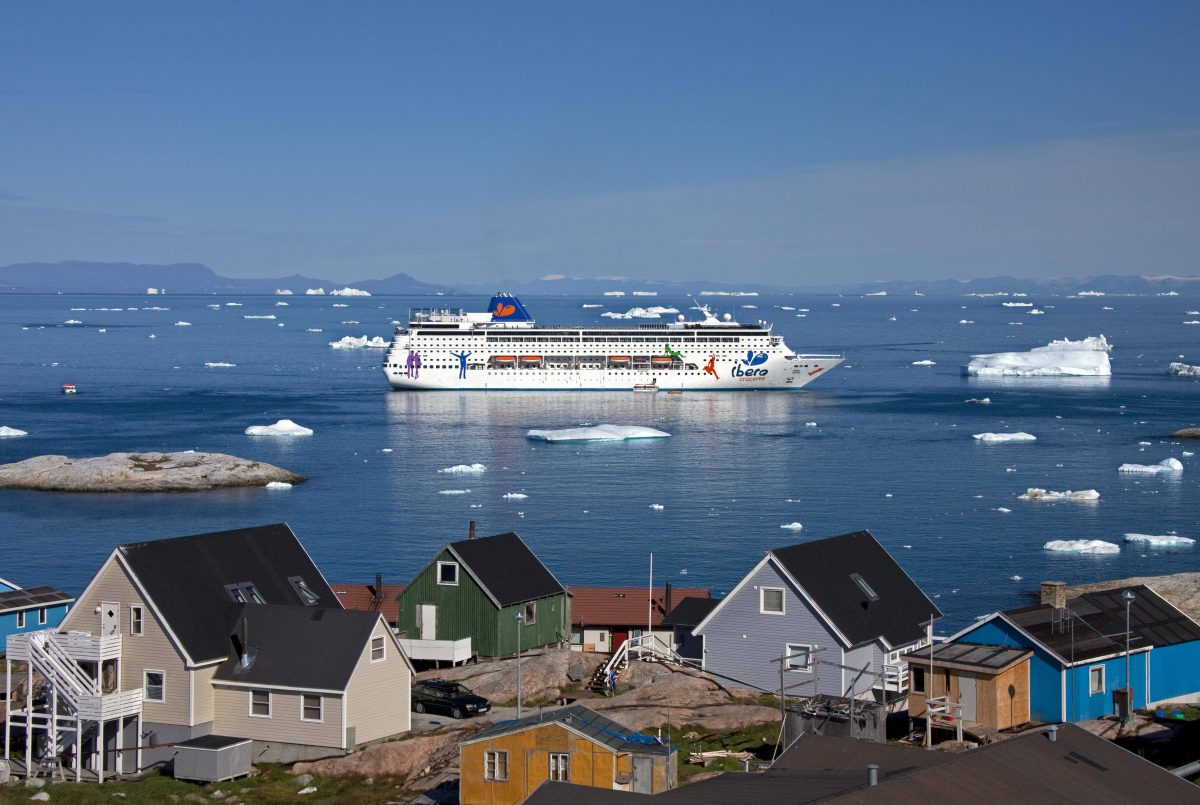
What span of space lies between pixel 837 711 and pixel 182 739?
761cm

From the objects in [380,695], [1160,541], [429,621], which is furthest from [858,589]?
[1160,541]

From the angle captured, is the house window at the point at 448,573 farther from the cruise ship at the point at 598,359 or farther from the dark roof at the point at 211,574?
the cruise ship at the point at 598,359

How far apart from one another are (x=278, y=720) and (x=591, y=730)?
517cm

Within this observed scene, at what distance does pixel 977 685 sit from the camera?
57.3 feet

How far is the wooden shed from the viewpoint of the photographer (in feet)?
57.2

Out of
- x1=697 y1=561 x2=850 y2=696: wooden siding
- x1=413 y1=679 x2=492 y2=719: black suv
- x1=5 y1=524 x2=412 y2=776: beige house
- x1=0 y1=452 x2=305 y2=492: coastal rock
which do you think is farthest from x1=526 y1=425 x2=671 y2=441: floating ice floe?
x1=5 y1=524 x2=412 y2=776: beige house

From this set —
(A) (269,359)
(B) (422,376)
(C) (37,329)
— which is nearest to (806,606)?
(B) (422,376)

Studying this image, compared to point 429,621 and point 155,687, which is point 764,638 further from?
point 155,687

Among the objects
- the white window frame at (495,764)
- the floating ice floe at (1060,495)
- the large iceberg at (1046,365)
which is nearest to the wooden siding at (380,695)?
the white window frame at (495,764)

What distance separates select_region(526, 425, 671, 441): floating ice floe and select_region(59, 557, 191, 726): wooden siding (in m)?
47.4

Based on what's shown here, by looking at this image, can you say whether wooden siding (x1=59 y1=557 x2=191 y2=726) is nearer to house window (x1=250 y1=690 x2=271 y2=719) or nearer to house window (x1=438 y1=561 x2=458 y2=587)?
house window (x1=250 y1=690 x2=271 y2=719)

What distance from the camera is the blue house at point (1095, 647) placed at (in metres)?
18.2

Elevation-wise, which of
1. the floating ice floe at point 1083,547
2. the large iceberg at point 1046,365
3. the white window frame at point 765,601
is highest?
the large iceberg at point 1046,365

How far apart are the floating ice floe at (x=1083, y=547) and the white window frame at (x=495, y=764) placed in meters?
26.8
